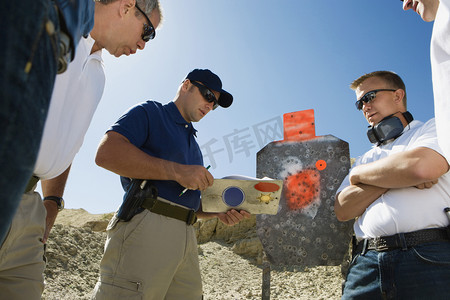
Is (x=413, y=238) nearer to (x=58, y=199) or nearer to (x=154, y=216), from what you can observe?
(x=154, y=216)

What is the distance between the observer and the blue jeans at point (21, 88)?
36cm

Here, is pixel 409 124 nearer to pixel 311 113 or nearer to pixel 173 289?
pixel 311 113

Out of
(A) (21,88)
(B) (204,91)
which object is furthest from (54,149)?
(B) (204,91)

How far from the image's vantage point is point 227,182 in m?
2.17

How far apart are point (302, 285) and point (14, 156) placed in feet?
24.6

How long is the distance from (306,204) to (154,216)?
1.92m

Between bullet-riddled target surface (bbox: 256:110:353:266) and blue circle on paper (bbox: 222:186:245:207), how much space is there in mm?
1079

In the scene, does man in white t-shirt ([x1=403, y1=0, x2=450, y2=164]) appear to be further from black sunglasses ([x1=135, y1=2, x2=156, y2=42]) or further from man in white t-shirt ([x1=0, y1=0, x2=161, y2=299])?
black sunglasses ([x1=135, y1=2, x2=156, y2=42])

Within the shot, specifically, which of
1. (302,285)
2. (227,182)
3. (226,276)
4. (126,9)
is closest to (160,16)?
(126,9)

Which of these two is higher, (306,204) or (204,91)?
(204,91)

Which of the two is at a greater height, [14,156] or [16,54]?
[16,54]

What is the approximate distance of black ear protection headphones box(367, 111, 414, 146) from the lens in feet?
7.54

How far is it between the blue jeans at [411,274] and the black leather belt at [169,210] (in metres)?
1.13

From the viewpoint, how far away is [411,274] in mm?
1756
